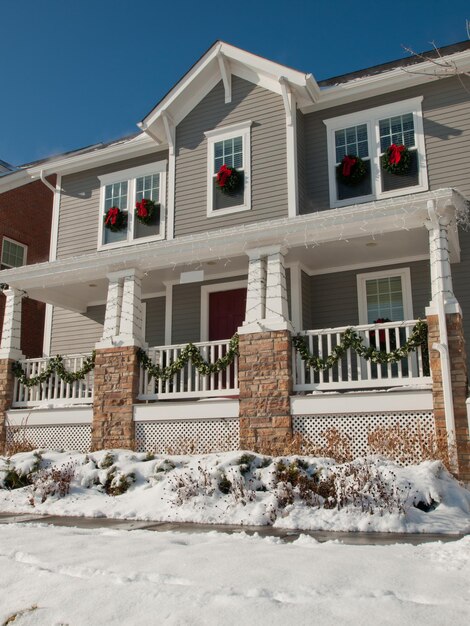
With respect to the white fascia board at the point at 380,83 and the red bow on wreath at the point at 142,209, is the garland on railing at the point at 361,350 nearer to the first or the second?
the white fascia board at the point at 380,83

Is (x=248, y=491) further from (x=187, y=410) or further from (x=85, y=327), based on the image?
(x=85, y=327)

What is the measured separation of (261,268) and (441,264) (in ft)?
10.3

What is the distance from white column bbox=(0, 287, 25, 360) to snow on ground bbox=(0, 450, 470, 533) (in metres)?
4.47

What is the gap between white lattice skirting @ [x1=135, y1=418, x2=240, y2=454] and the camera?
10445 millimetres

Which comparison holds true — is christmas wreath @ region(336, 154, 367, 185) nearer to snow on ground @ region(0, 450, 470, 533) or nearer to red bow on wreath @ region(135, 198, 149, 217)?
red bow on wreath @ region(135, 198, 149, 217)

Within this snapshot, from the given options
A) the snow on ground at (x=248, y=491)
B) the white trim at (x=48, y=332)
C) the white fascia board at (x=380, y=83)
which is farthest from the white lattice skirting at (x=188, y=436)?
the white fascia board at (x=380, y=83)

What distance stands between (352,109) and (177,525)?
1038 centimetres

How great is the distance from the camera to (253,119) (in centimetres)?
1380

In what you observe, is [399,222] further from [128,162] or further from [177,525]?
[128,162]

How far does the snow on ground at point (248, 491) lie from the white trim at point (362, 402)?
193cm

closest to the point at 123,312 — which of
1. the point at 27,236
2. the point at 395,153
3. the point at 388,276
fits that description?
the point at 388,276

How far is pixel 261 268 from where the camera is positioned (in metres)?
Answer: 10.8

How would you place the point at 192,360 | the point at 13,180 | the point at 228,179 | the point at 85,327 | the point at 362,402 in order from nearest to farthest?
the point at 362,402 < the point at 192,360 < the point at 228,179 < the point at 85,327 < the point at 13,180

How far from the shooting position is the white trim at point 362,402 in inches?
361
